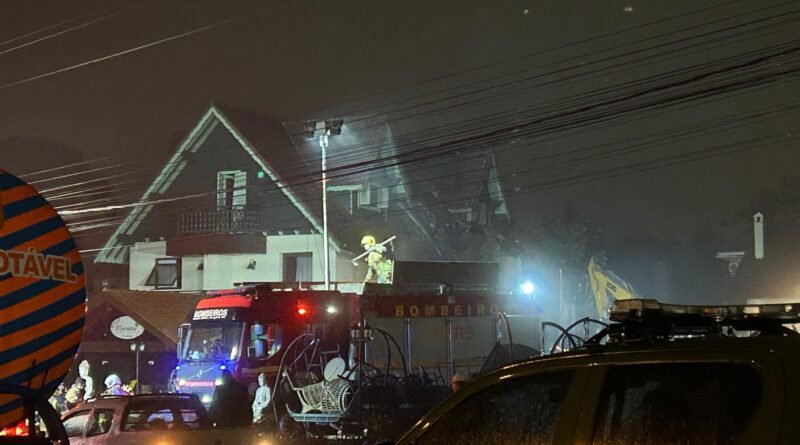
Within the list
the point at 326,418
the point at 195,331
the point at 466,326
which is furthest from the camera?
the point at 466,326

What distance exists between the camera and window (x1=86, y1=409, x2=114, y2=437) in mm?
9891

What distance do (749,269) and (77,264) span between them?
41.9 meters

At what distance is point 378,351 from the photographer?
60.6 feet

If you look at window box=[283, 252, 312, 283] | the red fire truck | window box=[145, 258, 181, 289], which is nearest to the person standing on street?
the red fire truck

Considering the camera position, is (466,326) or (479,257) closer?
(466,326)

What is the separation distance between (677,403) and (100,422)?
8.17 metres

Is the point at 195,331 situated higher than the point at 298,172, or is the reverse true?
the point at 298,172

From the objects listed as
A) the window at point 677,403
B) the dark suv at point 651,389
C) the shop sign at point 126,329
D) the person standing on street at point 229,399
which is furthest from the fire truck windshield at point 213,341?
the window at point 677,403

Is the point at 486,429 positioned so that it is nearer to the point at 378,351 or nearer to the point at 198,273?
the point at 378,351

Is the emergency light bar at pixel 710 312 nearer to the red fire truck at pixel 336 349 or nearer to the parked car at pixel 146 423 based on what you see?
the parked car at pixel 146 423

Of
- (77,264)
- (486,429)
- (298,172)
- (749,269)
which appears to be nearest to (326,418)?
(77,264)

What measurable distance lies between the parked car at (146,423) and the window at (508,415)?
646 centimetres

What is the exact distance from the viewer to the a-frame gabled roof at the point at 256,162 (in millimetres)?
30875

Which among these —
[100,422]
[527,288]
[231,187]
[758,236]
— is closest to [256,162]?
[231,187]
